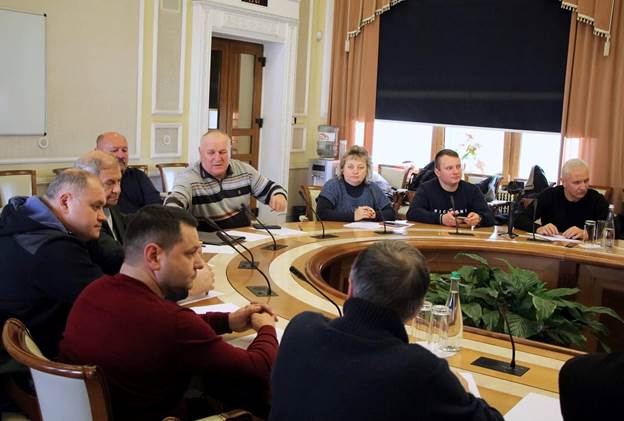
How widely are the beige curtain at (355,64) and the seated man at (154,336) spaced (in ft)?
22.1

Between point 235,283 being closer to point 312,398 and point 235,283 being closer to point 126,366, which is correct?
point 126,366

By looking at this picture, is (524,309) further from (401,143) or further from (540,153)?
(401,143)

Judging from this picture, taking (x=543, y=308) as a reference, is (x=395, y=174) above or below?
above

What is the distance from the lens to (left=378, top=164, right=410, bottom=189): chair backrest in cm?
840

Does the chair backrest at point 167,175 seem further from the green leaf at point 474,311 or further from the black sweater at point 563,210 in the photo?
the green leaf at point 474,311

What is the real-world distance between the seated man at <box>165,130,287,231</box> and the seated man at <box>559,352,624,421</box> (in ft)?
10.1

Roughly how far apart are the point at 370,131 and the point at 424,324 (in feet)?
21.1

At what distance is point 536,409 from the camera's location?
2012 millimetres

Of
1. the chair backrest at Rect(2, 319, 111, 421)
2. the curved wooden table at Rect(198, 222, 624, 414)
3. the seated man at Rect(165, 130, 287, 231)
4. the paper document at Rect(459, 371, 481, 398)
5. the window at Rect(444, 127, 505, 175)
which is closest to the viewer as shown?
the chair backrest at Rect(2, 319, 111, 421)

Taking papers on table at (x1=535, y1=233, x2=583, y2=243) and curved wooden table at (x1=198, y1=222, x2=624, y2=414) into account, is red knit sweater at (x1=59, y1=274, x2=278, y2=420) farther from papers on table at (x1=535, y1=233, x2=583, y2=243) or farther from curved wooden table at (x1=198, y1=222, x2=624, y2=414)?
papers on table at (x1=535, y1=233, x2=583, y2=243)

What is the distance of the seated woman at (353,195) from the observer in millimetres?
4992

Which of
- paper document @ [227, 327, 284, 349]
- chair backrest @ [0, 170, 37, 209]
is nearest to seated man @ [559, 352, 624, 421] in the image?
paper document @ [227, 327, 284, 349]

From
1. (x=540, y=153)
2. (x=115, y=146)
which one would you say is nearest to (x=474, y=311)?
(x=115, y=146)

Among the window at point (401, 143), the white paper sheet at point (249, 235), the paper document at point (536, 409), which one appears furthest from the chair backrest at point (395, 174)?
the paper document at point (536, 409)
